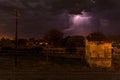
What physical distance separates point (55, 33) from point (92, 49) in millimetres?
68316

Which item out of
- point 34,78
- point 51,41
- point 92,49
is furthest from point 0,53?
point 51,41

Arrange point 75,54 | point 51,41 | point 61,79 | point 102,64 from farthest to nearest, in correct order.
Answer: point 51,41
point 75,54
point 102,64
point 61,79

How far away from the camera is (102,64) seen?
2834cm

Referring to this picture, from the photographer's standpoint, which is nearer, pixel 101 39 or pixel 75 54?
pixel 101 39

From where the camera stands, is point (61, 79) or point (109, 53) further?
point (109, 53)

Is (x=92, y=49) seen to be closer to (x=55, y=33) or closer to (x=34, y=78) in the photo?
(x=34, y=78)

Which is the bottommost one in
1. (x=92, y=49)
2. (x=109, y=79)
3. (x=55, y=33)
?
(x=109, y=79)

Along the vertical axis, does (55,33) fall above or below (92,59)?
above

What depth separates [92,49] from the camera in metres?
29.0

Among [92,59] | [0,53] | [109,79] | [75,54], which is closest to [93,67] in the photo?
[92,59]

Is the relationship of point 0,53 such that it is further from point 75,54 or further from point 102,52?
point 102,52

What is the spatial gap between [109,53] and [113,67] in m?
1.33

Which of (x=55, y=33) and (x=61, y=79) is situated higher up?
(x=55, y=33)

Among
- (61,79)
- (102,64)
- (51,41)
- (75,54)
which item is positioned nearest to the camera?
(61,79)
